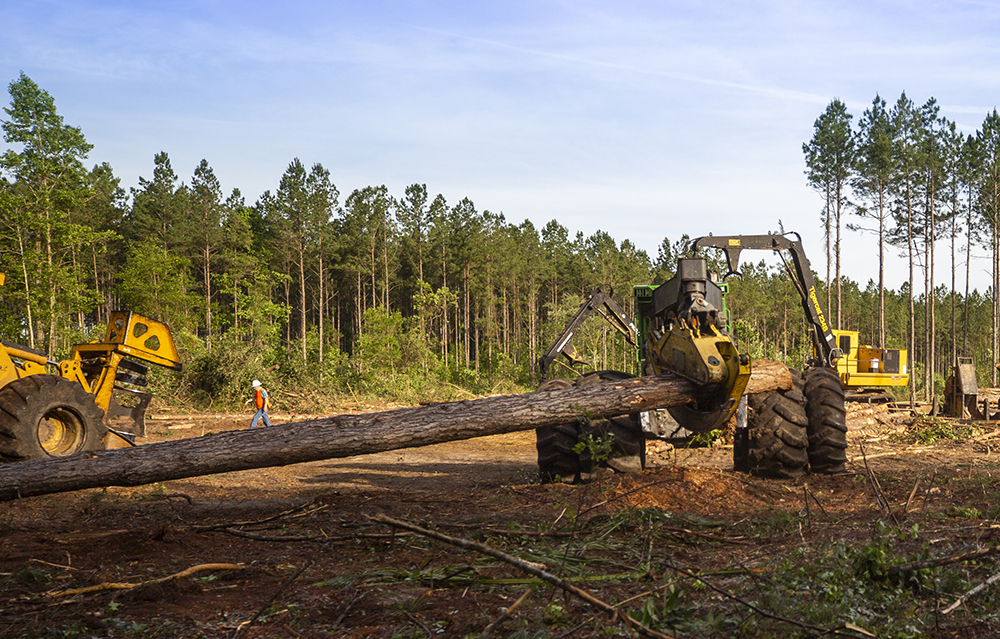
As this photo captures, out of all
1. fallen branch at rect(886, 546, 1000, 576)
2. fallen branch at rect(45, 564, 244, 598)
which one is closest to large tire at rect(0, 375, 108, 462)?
fallen branch at rect(45, 564, 244, 598)

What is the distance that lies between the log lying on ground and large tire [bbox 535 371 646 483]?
2.93ft

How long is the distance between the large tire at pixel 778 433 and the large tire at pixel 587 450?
133 cm

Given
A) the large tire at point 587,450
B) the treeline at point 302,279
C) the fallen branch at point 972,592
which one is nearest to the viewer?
the fallen branch at point 972,592

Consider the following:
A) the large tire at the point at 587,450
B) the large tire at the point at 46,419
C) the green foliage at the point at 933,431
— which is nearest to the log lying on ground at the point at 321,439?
the large tire at the point at 587,450

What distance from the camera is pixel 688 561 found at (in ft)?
15.3

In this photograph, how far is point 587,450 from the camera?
7.74 meters

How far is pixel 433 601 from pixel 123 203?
66.9m

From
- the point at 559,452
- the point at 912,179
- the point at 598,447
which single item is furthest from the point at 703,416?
the point at 912,179

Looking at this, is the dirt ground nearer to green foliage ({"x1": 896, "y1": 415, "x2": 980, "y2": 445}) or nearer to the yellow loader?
the yellow loader

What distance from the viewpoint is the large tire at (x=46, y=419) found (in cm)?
921

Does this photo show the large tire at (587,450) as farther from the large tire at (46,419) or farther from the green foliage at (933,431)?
the green foliage at (933,431)

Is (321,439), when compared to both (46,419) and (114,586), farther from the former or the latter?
(46,419)

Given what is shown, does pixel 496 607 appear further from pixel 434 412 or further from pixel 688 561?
pixel 434 412

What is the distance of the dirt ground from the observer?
359 cm
